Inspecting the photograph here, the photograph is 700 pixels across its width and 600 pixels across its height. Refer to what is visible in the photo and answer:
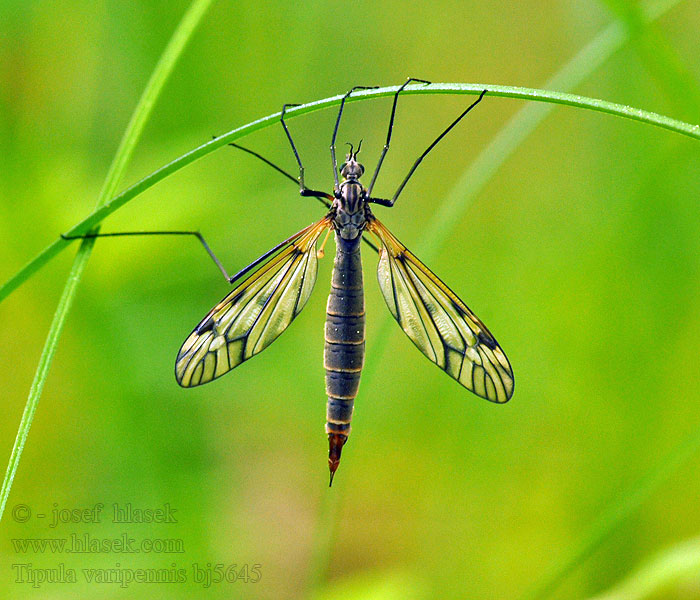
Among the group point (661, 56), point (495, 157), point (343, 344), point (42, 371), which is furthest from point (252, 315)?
point (661, 56)

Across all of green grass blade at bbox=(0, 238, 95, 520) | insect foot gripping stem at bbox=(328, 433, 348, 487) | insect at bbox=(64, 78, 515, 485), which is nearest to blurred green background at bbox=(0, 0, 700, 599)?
insect at bbox=(64, 78, 515, 485)

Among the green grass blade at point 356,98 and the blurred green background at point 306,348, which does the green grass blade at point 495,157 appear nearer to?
the blurred green background at point 306,348

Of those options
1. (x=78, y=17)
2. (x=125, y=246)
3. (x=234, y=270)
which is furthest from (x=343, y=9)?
(x=125, y=246)

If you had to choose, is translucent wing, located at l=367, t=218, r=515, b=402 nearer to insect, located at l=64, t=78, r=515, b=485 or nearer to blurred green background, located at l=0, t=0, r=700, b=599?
insect, located at l=64, t=78, r=515, b=485

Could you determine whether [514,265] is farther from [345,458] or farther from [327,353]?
[327,353]

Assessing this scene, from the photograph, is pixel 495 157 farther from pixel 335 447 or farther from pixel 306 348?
pixel 306 348
